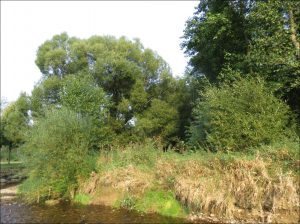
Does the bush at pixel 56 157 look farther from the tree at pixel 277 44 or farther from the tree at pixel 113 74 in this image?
the tree at pixel 277 44

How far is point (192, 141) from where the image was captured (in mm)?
22719

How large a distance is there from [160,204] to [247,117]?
20.4ft

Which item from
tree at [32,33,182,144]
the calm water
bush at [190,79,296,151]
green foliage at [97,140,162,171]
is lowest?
the calm water

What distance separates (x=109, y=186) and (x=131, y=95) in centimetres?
1649

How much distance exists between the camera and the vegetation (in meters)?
14.1

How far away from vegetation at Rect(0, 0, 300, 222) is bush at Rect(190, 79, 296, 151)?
52 millimetres

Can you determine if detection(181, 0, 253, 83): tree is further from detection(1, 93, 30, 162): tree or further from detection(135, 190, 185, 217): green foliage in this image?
detection(1, 93, 30, 162): tree

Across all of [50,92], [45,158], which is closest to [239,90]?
[45,158]

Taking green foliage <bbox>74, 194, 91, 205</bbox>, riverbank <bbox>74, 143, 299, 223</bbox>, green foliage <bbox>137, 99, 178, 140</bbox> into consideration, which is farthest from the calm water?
green foliage <bbox>137, 99, 178, 140</bbox>

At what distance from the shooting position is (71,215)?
1695cm

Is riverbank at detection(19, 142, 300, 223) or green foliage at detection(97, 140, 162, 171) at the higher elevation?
green foliage at detection(97, 140, 162, 171)

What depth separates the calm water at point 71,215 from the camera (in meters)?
15.7

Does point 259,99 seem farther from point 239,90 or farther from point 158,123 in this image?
point 158,123

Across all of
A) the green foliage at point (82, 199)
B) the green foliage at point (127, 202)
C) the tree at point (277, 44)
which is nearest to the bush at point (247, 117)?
the tree at point (277, 44)
